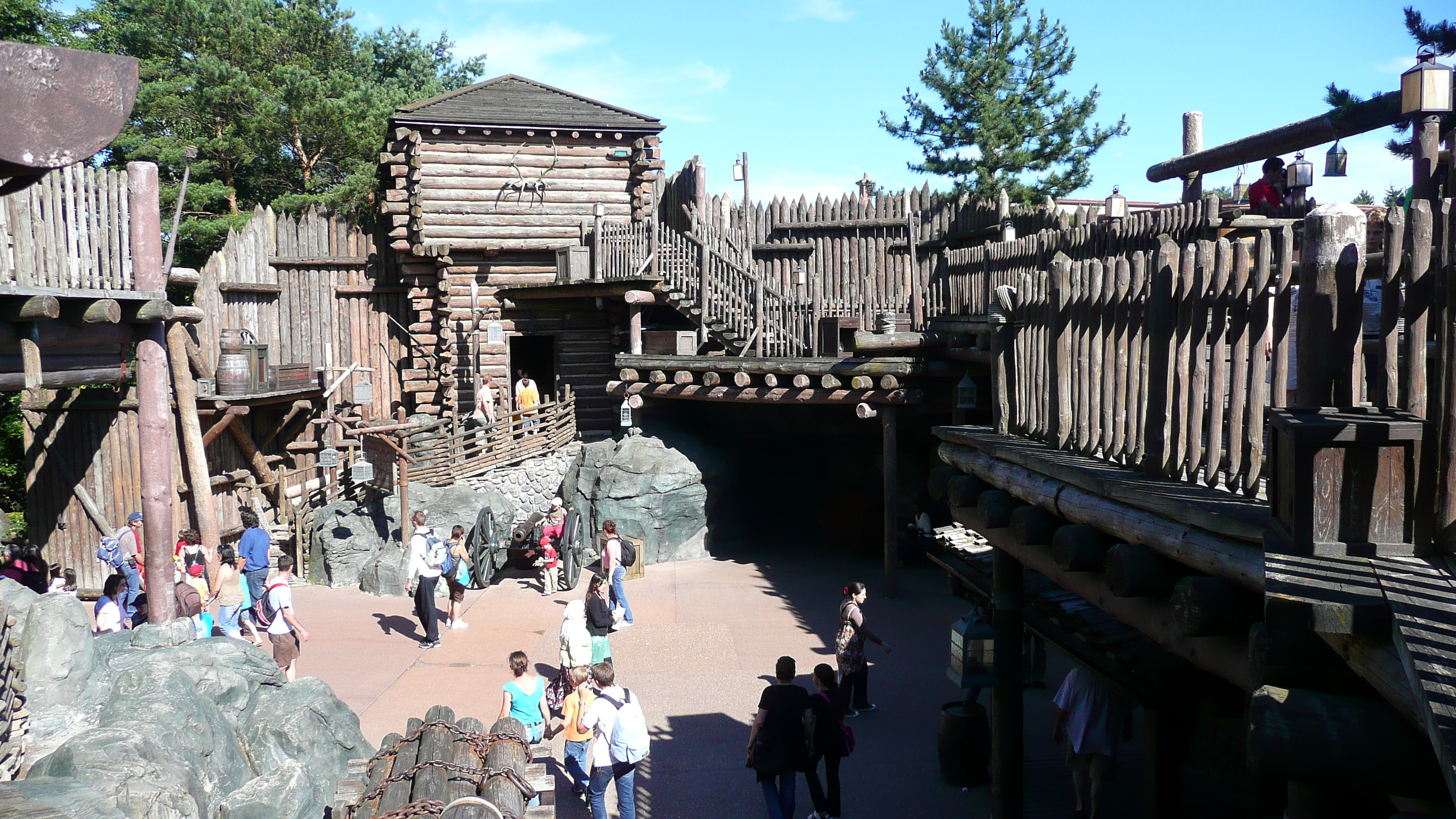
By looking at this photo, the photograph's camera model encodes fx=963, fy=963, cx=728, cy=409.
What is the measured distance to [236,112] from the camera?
24781 millimetres

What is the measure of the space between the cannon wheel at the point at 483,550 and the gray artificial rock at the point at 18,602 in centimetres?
709

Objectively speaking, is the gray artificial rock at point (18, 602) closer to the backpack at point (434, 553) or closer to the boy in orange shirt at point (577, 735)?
the boy in orange shirt at point (577, 735)

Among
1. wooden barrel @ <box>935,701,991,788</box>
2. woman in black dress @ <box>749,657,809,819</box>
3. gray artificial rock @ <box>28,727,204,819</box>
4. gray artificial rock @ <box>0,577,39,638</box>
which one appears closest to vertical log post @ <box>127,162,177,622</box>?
gray artificial rock @ <box>0,577,39,638</box>

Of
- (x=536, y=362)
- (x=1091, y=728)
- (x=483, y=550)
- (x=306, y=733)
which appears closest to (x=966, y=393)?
(x=1091, y=728)

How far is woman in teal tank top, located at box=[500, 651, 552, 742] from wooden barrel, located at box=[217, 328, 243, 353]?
9541mm

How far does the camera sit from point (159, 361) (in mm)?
9344

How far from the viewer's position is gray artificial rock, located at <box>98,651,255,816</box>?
645cm

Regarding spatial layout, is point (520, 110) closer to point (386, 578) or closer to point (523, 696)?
point (386, 578)

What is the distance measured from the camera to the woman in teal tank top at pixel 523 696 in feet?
24.8

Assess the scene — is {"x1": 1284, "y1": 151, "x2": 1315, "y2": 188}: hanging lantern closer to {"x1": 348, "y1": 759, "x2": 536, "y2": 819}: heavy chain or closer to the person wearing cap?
{"x1": 348, "y1": 759, "x2": 536, "y2": 819}: heavy chain

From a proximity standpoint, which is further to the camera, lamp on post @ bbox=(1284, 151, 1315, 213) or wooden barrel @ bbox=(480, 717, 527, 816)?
lamp on post @ bbox=(1284, 151, 1315, 213)

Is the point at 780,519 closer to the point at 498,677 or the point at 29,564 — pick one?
the point at 498,677

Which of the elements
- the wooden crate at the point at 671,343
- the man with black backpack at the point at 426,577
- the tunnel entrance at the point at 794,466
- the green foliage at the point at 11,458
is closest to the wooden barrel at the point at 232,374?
the man with black backpack at the point at 426,577

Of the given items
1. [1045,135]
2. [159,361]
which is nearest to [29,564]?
[159,361]
